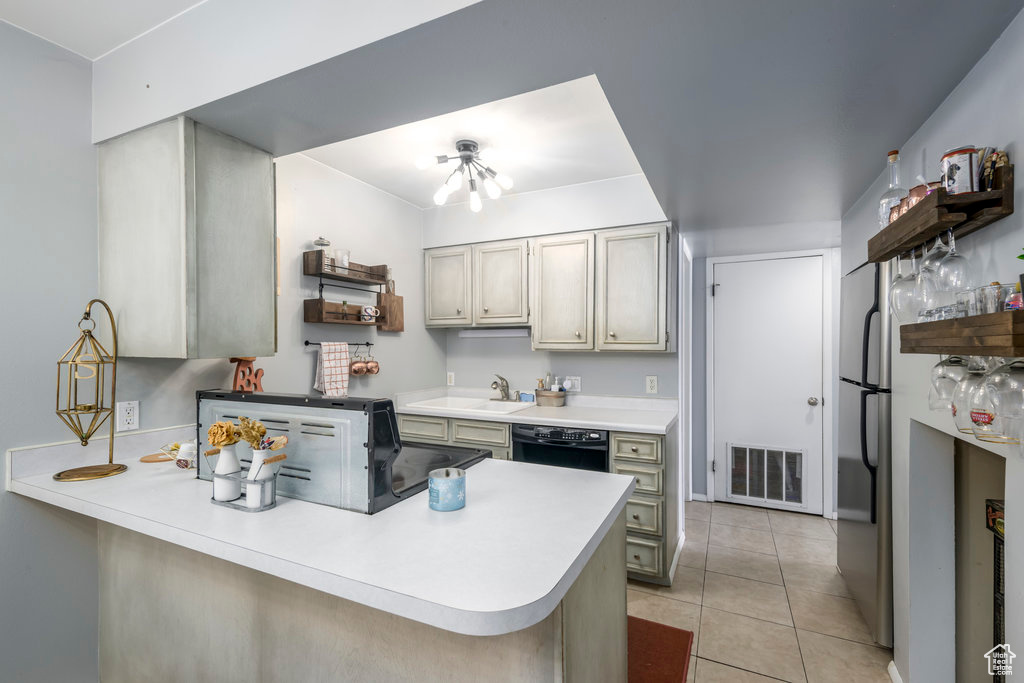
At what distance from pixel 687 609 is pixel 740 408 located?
2063 mm

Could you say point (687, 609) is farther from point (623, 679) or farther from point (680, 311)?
point (680, 311)

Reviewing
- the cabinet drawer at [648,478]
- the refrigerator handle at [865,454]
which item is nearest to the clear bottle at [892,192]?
the refrigerator handle at [865,454]

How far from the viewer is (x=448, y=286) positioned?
12.1ft

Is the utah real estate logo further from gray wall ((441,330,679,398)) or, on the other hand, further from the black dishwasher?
gray wall ((441,330,679,398))

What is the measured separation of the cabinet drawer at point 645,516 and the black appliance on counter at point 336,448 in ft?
5.39

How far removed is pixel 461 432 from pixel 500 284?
1.12m

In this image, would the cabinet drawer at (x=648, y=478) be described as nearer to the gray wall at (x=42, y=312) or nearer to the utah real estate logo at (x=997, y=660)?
the utah real estate logo at (x=997, y=660)

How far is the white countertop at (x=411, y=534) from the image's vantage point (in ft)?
2.96

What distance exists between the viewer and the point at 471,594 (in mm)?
891

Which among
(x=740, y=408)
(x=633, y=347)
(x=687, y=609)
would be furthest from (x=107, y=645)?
(x=740, y=408)

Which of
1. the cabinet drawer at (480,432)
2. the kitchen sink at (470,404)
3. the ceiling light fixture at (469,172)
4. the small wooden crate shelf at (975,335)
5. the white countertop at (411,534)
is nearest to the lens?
the small wooden crate shelf at (975,335)

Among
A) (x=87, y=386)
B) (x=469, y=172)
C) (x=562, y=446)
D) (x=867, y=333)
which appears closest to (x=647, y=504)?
(x=562, y=446)

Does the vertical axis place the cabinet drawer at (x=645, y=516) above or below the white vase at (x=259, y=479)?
below

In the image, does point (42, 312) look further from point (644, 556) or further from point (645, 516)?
point (644, 556)
